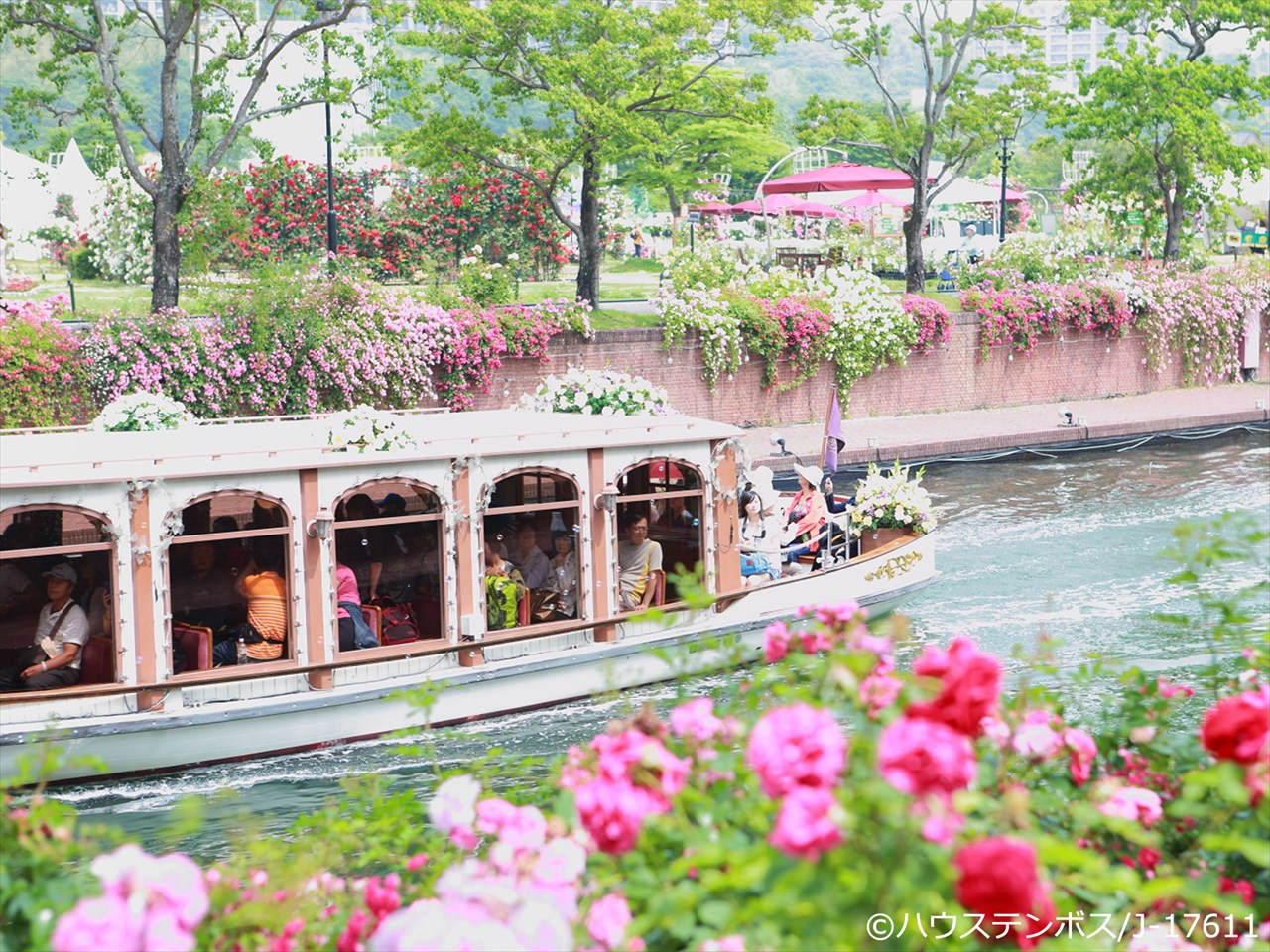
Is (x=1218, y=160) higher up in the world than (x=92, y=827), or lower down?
higher up

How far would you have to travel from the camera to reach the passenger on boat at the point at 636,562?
12930 mm

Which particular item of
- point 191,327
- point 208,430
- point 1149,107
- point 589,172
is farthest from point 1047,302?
point 208,430

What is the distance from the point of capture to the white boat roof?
1070 centimetres

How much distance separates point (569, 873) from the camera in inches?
138

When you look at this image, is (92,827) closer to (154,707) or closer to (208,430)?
(154,707)

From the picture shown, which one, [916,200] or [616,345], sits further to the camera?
[916,200]

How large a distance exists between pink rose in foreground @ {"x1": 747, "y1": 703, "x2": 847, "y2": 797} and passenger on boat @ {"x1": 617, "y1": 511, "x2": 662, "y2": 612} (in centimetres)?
977

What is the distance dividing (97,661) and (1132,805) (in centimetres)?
859

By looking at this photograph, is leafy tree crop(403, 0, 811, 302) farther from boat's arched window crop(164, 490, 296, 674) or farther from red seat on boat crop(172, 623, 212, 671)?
red seat on boat crop(172, 623, 212, 671)

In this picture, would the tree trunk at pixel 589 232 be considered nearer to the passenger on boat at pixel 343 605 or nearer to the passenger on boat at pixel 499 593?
the passenger on boat at pixel 499 593

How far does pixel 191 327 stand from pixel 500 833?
18601mm

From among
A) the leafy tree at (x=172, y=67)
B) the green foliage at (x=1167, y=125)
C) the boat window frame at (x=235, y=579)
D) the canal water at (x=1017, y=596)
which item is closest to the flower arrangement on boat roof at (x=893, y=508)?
the canal water at (x=1017, y=596)

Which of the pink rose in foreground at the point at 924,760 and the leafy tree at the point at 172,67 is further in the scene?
the leafy tree at the point at 172,67

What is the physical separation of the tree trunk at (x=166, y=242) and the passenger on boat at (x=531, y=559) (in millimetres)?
11415
